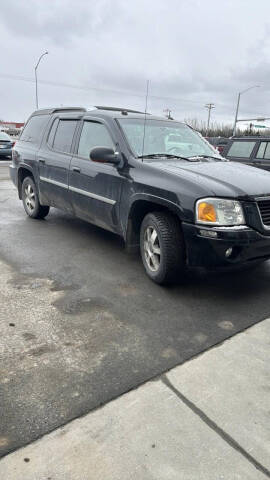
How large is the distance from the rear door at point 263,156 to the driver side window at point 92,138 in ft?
15.7

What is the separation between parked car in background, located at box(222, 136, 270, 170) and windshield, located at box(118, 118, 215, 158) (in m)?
3.74

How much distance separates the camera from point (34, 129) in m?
6.41

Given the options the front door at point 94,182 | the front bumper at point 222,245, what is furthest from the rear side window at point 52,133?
the front bumper at point 222,245

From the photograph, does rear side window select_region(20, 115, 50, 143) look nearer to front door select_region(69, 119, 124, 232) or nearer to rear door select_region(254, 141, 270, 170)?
front door select_region(69, 119, 124, 232)

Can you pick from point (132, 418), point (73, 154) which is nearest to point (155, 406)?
point (132, 418)

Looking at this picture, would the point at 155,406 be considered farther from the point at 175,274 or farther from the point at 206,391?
the point at 175,274

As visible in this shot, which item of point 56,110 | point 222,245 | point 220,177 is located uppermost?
point 56,110

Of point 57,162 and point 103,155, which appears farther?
point 57,162

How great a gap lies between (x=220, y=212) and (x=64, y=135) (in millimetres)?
3037

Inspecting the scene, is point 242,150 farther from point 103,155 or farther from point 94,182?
point 103,155

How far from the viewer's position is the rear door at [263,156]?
8.37 meters

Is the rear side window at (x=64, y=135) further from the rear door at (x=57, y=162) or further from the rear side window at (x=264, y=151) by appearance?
the rear side window at (x=264, y=151)

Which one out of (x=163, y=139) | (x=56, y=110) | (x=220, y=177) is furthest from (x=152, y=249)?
(x=56, y=110)

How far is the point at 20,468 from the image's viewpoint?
1827 mm
